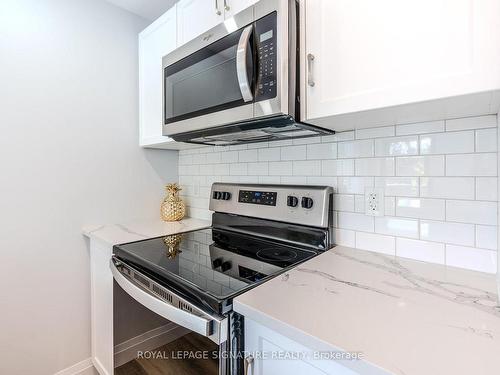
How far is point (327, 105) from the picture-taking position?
2.91 feet

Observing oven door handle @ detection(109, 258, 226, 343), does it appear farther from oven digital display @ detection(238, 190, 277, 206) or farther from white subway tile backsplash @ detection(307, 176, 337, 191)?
white subway tile backsplash @ detection(307, 176, 337, 191)

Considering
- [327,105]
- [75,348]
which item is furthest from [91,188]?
[327,105]

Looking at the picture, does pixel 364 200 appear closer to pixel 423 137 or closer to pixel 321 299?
pixel 423 137

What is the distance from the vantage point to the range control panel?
1.14 metres

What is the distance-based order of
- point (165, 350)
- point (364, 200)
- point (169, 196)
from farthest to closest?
point (169, 196), point (165, 350), point (364, 200)

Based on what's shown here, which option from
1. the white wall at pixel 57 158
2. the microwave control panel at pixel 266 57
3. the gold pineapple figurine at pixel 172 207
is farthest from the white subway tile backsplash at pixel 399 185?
the white wall at pixel 57 158

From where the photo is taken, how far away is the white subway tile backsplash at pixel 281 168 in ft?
4.45

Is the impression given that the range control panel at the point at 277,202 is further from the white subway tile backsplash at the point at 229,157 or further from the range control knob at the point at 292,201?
the white subway tile backsplash at the point at 229,157

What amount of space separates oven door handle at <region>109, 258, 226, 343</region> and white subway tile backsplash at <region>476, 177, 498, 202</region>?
890 millimetres

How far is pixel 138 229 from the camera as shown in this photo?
61.6 inches

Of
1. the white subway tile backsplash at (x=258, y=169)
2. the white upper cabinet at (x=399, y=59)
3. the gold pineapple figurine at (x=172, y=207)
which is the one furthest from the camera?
the gold pineapple figurine at (x=172, y=207)

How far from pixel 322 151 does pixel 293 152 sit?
0.52ft

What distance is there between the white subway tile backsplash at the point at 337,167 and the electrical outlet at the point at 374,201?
0.36 ft

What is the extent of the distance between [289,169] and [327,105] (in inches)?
19.9
